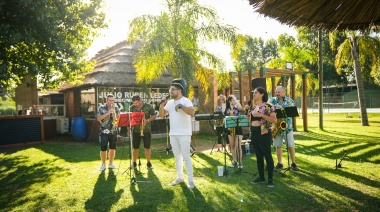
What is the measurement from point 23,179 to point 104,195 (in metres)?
3.03

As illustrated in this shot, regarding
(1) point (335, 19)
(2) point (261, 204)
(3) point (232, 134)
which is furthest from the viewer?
(3) point (232, 134)

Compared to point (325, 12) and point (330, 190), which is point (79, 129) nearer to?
point (330, 190)

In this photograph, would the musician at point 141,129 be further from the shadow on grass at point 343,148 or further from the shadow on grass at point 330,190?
the shadow on grass at point 343,148

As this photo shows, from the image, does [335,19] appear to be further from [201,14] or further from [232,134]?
[201,14]

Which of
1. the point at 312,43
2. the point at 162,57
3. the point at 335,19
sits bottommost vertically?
the point at 335,19

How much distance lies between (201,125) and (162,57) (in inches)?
252

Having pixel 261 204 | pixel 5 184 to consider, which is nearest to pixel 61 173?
pixel 5 184

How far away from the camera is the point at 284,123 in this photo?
636 centimetres

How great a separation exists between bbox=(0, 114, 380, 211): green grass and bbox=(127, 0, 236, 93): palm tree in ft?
13.6

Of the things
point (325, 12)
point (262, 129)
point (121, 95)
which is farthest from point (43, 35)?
point (325, 12)

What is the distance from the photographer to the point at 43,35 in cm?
1039

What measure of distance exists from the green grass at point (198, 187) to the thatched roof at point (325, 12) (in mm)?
2801

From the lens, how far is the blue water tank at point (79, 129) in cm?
1455

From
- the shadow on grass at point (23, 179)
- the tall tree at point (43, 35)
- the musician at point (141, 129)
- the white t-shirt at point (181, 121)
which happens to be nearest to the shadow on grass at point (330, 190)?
the white t-shirt at point (181, 121)
